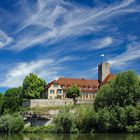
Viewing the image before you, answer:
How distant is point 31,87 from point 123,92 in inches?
1228

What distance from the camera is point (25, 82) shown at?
93.1 metres

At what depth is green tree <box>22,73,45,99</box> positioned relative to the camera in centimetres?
9175

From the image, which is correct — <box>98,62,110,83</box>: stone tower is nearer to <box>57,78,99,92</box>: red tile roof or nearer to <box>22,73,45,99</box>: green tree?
<box>57,78,99,92</box>: red tile roof

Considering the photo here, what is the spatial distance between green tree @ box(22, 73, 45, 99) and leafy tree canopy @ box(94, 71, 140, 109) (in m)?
26.9

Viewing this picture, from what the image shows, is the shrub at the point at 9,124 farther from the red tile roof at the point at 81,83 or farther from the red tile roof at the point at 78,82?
the red tile roof at the point at 78,82

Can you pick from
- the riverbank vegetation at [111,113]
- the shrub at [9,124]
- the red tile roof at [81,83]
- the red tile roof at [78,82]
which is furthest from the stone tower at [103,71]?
the shrub at [9,124]

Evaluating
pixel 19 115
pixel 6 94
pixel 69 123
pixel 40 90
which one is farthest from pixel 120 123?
pixel 6 94

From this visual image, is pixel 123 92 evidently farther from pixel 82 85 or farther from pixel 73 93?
pixel 82 85

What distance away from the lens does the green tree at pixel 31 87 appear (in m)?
91.8

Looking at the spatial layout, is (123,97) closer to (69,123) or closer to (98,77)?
(69,123)

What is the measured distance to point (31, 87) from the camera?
9244cm

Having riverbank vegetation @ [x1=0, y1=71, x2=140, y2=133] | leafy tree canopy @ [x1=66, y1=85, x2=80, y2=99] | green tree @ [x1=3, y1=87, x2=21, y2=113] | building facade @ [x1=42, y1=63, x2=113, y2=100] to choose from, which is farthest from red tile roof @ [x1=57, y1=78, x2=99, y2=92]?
riverbank vegetation @ [x1=0, y1=71, x2=140, y2=133]

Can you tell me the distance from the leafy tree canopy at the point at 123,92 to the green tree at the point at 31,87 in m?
26.9

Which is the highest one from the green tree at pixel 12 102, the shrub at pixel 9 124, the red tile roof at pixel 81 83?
the red tile roof at pixel 81 83
